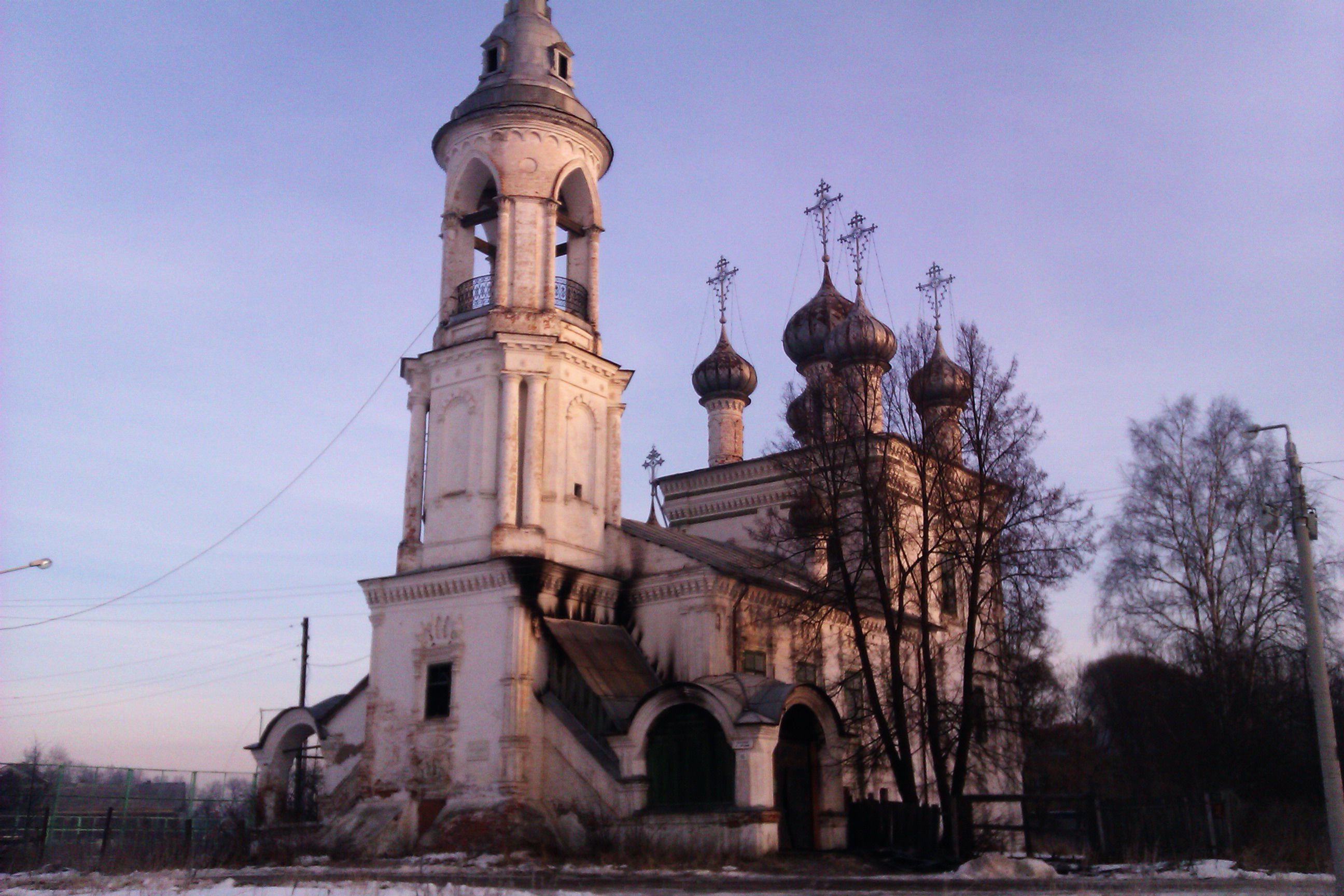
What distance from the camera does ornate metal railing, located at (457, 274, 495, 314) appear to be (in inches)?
888

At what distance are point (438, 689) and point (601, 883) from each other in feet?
26.1

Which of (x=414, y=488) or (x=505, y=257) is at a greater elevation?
(x=505, y=257)

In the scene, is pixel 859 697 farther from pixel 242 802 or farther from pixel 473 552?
pixel 242 802

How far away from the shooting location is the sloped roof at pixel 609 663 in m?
19.5

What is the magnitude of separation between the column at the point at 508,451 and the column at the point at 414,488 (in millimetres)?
1810

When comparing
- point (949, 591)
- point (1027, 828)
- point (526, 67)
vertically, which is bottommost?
point (1027, 828)

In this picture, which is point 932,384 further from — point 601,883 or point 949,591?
point 601,883

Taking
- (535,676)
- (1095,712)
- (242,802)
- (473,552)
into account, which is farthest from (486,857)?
(1095,712)

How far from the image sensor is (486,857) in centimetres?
1764

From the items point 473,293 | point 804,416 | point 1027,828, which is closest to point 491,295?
point 473,293

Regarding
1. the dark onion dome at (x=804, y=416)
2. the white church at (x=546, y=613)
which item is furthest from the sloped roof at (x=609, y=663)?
the dark onion dome at (x=804, y=416)

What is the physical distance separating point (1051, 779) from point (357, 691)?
2434cm

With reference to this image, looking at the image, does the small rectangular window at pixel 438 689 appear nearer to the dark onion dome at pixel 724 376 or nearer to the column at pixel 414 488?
the column at pixel 414 488

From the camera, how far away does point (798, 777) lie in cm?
1931
